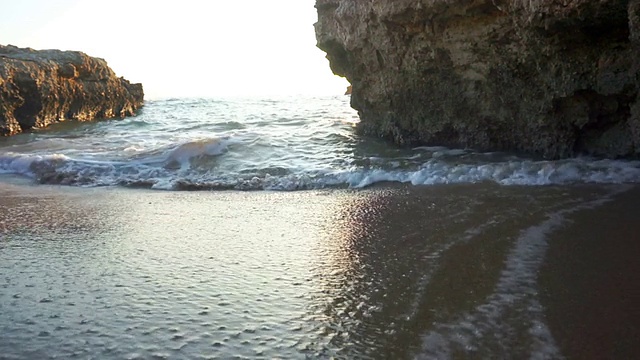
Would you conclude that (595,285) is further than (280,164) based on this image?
No

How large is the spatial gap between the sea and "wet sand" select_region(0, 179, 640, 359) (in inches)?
0.5

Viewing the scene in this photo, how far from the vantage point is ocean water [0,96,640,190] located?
6078 millimetres

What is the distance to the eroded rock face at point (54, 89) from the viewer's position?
13562 millimetres

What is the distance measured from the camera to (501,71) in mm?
6965

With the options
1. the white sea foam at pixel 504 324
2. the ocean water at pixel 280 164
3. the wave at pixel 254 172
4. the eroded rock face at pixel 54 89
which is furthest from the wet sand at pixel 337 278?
the eroded rock face at pixel 54 89

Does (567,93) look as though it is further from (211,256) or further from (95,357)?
(95,357)

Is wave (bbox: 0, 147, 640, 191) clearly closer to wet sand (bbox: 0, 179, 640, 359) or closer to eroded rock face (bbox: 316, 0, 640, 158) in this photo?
eroded rock face (bbox: 316, 0, 640, 158)

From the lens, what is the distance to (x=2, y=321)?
2.51 metres

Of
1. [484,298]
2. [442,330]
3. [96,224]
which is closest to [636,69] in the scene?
[484,298]

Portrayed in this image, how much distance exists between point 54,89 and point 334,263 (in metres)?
14.1

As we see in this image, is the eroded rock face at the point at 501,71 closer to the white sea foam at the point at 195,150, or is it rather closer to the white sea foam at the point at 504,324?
the white sea foam at the point at 195,150

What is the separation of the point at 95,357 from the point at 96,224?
105 inches

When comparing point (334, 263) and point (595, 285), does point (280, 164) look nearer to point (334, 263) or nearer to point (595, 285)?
point (334, 263)

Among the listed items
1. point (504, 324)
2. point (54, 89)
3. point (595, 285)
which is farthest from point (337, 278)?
point (54, 89)
